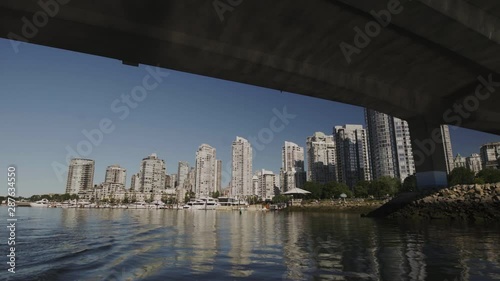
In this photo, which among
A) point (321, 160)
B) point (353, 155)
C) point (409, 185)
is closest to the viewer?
point (409, 185)

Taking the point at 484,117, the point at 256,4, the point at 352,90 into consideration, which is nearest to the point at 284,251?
the point at 256,4

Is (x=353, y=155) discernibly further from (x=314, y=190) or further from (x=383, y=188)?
(x=383, y=188)

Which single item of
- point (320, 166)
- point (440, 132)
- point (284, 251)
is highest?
point (320, 166)

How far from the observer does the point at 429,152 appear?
28.6 m

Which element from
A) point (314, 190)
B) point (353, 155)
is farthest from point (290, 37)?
point (353, 155)

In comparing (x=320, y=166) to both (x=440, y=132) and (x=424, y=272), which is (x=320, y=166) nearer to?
(x=440, y=132)

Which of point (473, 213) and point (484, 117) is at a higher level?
point (484, 117)

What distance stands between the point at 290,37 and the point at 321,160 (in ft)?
519

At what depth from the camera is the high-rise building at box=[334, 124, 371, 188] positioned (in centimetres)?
14725

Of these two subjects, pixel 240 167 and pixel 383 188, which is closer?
pixel 383 188

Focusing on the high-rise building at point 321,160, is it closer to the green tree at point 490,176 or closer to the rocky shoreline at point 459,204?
the green tree at point 490,176

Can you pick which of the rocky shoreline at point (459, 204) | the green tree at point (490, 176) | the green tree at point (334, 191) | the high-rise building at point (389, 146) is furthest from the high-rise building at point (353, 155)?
the rocky shoreline at point (459, 204)

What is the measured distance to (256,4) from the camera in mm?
12523

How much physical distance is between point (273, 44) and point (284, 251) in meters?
10.4
